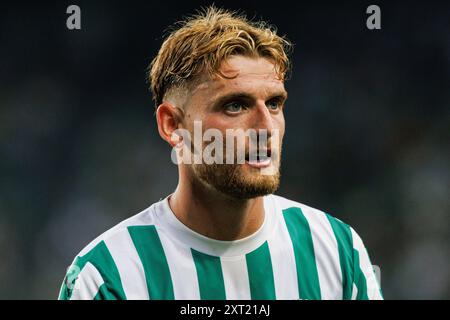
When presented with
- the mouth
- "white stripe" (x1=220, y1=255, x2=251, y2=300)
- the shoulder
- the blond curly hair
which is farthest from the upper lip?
the shoulder

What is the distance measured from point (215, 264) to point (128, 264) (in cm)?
34

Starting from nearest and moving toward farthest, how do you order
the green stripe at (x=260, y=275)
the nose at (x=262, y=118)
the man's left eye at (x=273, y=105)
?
the nose at (x=262, y=118) → the man's left eye at (x=273, y=105) → the green stripe at (x=260, y=275)

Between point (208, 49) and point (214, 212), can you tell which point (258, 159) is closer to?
point (214, 212)

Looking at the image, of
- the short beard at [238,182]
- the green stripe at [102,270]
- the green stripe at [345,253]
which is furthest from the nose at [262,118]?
the green stripe at [102,270]

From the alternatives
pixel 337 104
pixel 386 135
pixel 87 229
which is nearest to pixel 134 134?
pixel 87 229

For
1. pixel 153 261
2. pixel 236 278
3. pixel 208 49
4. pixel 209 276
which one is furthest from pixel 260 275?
pixel 208 49

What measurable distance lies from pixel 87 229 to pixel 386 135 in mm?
2770

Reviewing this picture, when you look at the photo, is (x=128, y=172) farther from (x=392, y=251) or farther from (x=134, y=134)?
(x=392, y=251)

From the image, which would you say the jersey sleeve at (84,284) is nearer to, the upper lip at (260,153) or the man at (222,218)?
the man at (222,218)

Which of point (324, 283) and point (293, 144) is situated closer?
point (324, 283)

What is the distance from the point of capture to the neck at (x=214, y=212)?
270 centimetres

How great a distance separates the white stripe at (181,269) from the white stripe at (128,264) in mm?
115

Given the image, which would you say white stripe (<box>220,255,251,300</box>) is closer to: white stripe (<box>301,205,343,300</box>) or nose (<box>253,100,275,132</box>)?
white stripe (<box>301,205,343,300</box>)
